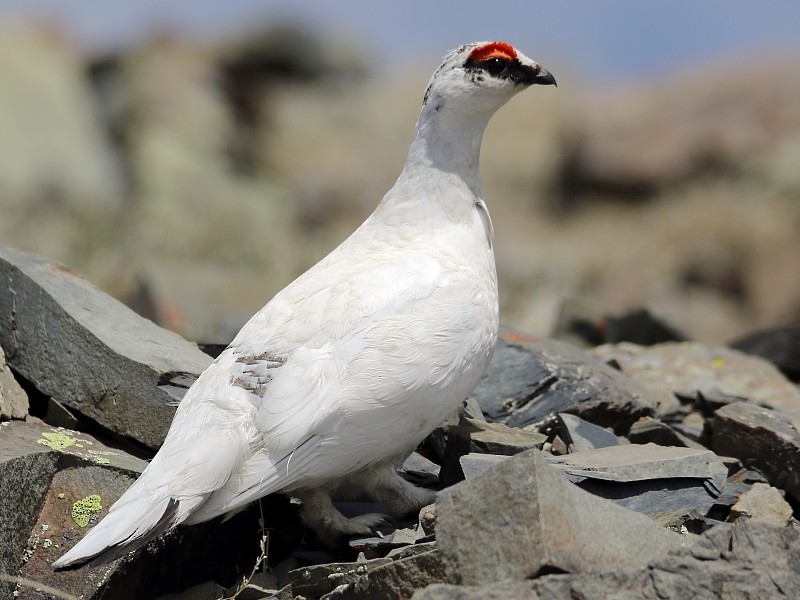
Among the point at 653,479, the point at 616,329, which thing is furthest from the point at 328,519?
the point at 616,329

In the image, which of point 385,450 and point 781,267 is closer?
point 385,450

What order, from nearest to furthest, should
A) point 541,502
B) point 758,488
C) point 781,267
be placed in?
point 541,502, point 758,488, point 781,267

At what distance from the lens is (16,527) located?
4.12 m

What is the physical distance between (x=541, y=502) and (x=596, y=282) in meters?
13.8

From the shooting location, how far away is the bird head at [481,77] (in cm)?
503

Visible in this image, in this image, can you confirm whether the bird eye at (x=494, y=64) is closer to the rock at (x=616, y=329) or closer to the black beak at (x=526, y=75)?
the black beak at (x=526, y=75)

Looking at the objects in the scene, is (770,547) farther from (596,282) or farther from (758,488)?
(596,282)

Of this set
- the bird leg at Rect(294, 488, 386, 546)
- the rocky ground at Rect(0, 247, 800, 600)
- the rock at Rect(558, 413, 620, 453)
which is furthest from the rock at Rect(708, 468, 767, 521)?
the bird leg at Rect(294, 488, 386, 546)

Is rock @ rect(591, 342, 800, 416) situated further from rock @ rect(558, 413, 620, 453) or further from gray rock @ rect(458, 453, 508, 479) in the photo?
gray rock @ rect(458, 453, 508, 479)

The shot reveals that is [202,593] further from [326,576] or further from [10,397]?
[10,397]

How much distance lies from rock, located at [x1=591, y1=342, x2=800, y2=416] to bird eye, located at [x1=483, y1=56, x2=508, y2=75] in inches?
91.7

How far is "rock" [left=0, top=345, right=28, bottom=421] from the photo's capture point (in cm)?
469

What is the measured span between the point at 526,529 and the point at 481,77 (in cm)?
254

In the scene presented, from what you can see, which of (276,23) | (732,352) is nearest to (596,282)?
(732,352)
